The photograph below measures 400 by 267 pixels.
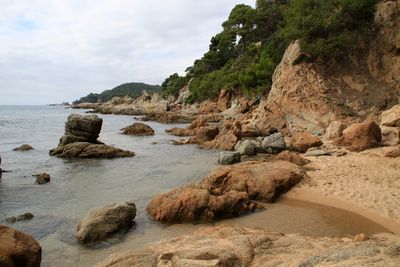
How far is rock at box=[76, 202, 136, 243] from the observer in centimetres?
985

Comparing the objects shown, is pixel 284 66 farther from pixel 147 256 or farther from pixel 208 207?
pixel 147 256

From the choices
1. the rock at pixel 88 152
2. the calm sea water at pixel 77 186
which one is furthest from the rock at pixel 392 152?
the rock at pixel 88 152

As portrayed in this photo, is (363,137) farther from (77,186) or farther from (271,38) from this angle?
(271,38)

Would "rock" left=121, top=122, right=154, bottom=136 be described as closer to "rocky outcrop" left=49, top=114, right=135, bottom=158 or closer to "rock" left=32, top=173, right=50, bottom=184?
"rocky outcrop" left=49, top=114, right=135, bottom=158

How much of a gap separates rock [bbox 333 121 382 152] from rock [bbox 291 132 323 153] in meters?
1.88

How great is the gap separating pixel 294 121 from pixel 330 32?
7.93m

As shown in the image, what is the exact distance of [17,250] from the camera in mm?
7219

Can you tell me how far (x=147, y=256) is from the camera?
21.1 feet

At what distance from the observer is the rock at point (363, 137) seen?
17594 mm

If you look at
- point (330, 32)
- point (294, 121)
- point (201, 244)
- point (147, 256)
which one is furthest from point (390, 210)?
point (330, 32)

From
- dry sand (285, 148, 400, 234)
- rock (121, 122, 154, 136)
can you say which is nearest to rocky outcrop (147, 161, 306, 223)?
dry sand (285, 148, 400, 234)

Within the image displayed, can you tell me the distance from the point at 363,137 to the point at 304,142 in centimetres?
346

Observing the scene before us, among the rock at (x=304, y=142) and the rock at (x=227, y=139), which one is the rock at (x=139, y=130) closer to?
the rock at (x=227, y=139)

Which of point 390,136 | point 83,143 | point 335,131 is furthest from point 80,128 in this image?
point 390,136
